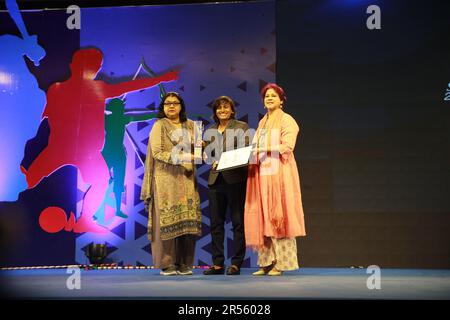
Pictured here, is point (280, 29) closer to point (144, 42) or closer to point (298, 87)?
point (298, 87)

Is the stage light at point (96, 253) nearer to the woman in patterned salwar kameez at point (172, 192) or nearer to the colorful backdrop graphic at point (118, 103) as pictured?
the colorful backdrop graphic at point (118, 103)

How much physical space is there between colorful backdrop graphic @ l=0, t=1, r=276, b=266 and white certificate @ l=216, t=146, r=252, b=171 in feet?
4.19

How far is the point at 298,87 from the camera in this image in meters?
6.18

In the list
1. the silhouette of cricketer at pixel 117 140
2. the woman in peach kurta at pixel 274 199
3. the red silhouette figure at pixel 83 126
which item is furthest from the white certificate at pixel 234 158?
the red silhouette figure at pixel 83 126

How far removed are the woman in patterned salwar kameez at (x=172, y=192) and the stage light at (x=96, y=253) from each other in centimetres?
115

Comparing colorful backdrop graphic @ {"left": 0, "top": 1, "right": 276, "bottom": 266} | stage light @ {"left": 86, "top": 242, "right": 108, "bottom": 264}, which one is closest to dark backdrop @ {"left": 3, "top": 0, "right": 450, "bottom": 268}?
colorful backdrop graphic @ {"left": 0, "top": 1, "right": 276, "bottom": 266}

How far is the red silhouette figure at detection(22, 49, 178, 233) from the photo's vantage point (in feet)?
20.7

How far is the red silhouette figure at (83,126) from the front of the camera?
6.32 metres

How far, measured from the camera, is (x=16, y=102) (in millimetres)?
6512

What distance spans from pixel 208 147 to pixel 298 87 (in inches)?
58.9

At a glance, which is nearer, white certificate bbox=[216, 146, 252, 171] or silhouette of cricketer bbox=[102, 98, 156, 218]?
white certificate bbox=[216, 146, 252, 171]

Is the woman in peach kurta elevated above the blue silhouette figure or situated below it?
below

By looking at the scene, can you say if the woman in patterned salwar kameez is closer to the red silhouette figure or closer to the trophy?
the trophy
